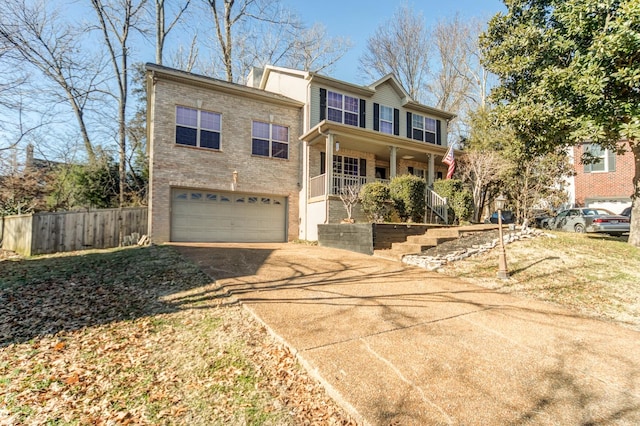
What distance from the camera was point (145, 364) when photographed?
2754 millimetres

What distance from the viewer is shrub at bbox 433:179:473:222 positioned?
41.3 feet

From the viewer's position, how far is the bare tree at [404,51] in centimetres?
2412

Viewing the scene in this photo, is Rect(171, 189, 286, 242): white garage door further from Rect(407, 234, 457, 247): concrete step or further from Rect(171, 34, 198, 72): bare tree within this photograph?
Rect(171, 34, 198, 72): bare tree

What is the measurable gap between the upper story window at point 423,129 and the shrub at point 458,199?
170 inches

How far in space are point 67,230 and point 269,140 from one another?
303 inches

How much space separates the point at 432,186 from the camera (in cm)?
1359

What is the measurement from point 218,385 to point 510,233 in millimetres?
9466

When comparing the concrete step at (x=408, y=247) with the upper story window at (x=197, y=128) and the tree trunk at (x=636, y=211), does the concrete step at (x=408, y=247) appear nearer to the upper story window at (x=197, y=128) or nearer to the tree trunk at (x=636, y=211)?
the tree trunk at (x=636, y=211)

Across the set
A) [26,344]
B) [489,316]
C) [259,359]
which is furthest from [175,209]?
[489,316]

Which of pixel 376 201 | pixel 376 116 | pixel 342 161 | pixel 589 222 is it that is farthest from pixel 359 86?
pixel 589 222

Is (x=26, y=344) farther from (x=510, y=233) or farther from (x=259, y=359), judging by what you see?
(x=510, y=233)

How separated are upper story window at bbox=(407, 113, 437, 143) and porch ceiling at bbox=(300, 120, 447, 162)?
160cm

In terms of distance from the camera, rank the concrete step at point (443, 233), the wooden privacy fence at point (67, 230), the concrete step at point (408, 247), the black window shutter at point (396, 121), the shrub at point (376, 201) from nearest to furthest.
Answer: the concrete step at point (408, 247)
the concrete step at point (443, 233)
the wooden privacy fence at point (67, 230)
the shrub at point (376, 201)
the black window shutter at point (396, 121)

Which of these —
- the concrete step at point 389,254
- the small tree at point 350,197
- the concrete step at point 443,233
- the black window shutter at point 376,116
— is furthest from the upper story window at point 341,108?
the concrete step at point 389,254
